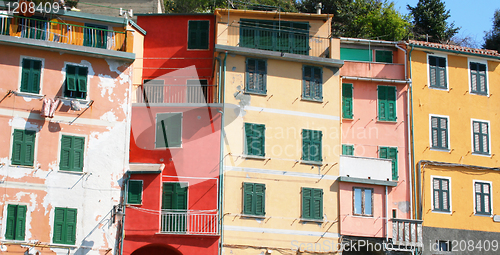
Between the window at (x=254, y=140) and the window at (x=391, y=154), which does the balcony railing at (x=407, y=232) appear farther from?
the window at (x=254, y=140)

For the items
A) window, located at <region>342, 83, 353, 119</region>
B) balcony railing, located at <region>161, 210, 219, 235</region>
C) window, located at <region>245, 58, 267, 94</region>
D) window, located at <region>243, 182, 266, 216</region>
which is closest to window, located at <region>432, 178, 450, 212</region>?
window, located at <region>342, 83, 353, 119</region>

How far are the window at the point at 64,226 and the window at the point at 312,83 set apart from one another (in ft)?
39.1

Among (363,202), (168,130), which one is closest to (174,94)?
(168,130)

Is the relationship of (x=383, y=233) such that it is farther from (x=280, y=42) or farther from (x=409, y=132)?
(x=280, y=42)

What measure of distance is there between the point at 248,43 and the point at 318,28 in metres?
3.86

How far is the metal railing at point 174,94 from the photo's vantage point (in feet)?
97.8

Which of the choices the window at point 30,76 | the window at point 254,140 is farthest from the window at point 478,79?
the window at point 30,76

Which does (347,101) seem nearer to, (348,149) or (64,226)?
(348,149)

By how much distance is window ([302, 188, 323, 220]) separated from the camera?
28438mm

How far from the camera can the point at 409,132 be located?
31.3 m

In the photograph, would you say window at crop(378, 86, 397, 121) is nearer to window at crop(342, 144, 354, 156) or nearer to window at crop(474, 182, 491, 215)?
window at crop(342, 144, 354, 156)

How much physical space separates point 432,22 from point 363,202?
18733 millimetres

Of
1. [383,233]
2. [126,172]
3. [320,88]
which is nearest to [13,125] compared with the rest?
[126,172]

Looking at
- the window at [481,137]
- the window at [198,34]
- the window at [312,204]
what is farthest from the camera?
the window at [198,34]
